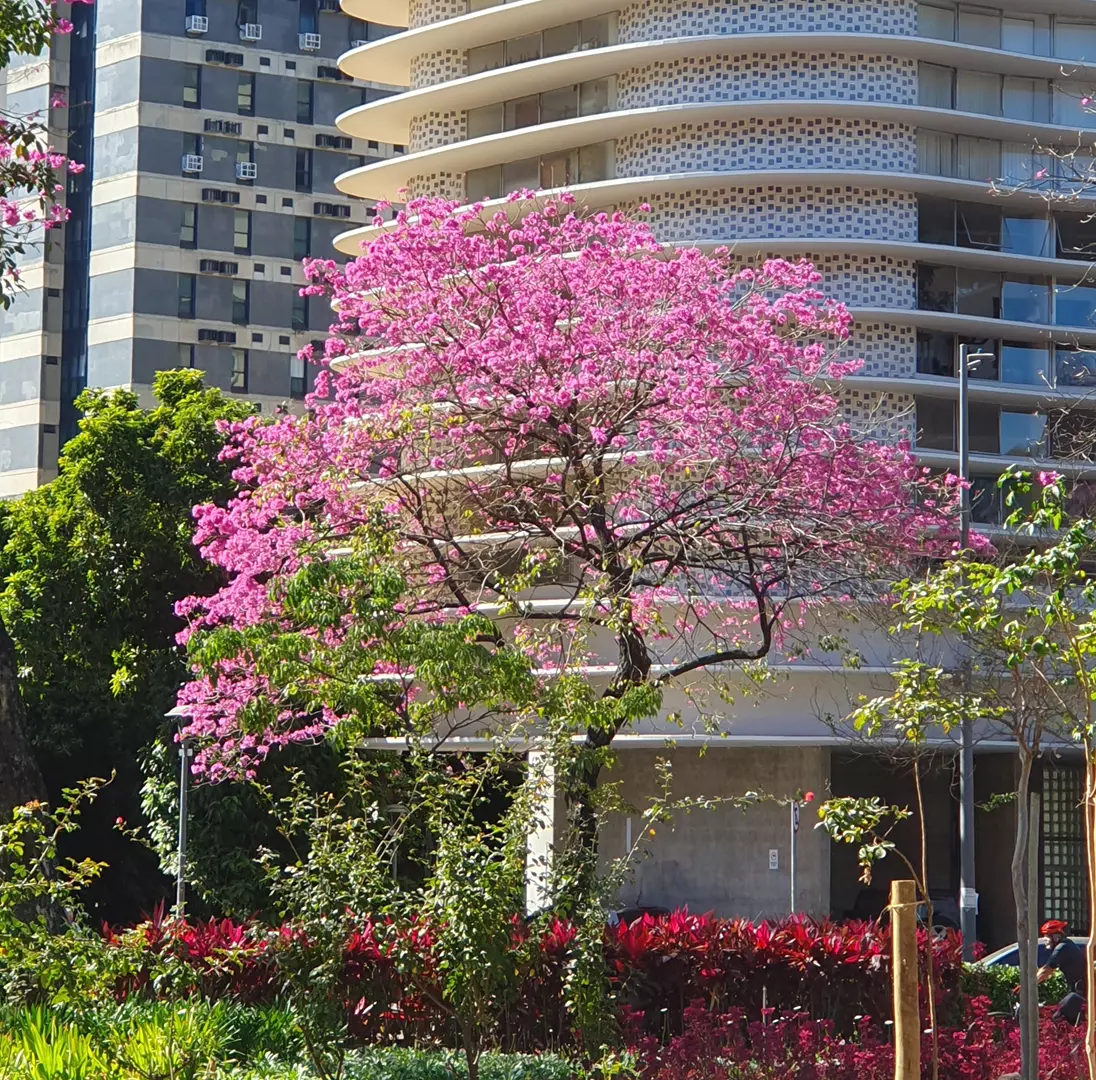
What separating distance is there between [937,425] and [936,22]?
8426mm

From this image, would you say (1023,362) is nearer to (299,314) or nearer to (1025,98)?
(1025,98)

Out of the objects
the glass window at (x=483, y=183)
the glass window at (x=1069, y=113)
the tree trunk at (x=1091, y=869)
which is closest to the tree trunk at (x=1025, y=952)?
the tree trunk at (x=1091, y=869)

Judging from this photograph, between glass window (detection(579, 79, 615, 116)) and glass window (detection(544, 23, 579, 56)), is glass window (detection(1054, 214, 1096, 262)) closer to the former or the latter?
glass window (detection(579, 79, 615, 116))

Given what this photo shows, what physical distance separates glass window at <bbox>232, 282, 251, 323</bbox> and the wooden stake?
60.6 m

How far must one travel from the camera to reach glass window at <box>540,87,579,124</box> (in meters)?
41.4

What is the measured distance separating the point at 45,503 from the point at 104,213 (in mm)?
28789

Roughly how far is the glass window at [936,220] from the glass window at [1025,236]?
56.9 inches

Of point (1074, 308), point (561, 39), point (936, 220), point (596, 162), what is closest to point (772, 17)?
point (596, 162)

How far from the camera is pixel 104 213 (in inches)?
2630

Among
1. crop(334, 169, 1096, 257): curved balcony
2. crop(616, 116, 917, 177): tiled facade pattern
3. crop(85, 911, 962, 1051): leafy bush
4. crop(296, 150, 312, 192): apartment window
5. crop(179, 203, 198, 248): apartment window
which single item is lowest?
crop(85, 911, 962, 1051): leafy bush

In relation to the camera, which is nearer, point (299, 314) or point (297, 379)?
point (297, 379)

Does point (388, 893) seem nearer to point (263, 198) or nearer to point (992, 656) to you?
point (992, 656)

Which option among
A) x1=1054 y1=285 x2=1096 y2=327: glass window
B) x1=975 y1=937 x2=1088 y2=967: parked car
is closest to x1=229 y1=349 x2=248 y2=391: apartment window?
x1=1054 y1=285 x2=1096 y2=327: glass window

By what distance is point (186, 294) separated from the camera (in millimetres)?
66875
